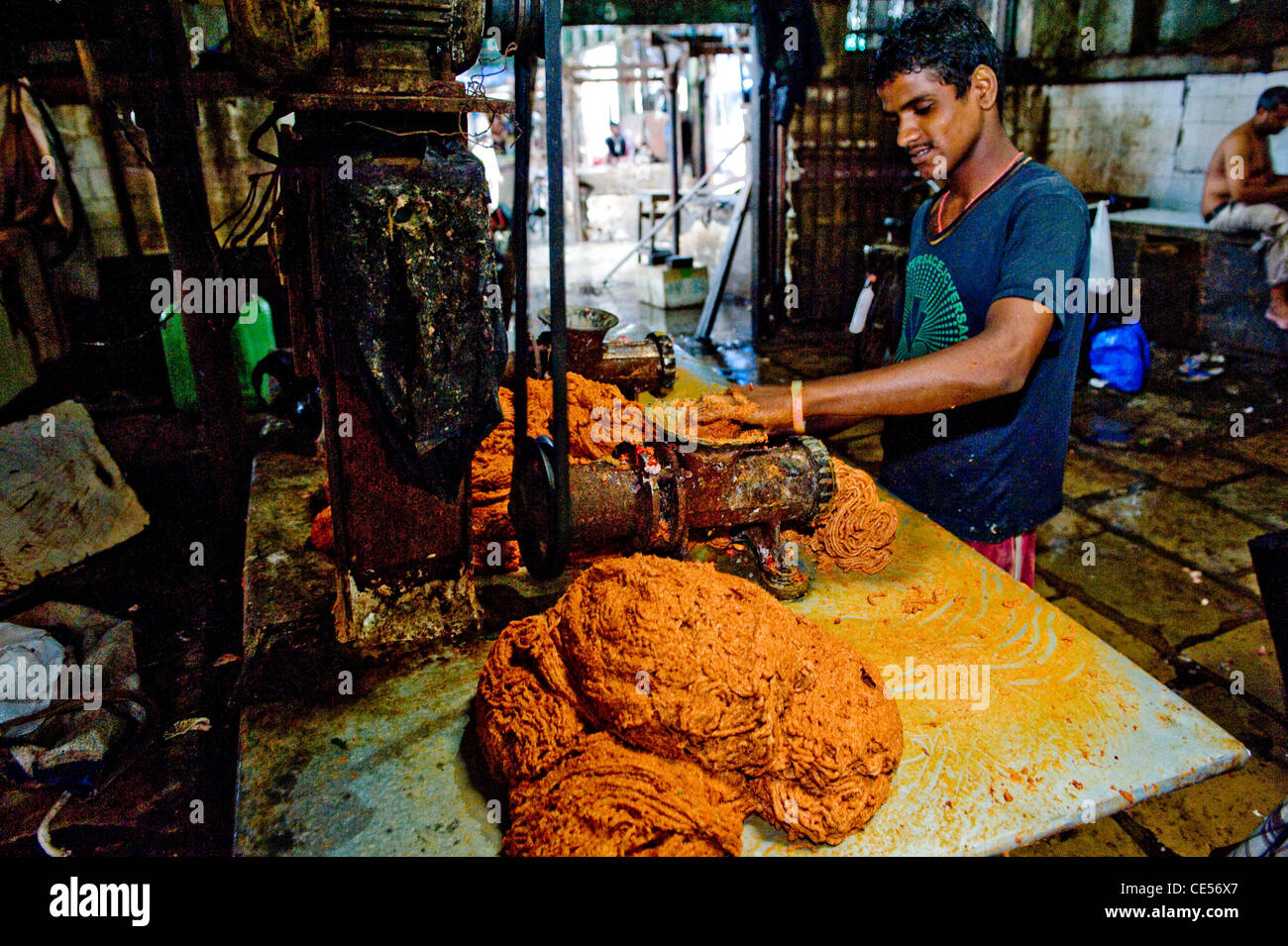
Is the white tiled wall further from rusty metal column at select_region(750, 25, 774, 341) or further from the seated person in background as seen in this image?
the seated person in background

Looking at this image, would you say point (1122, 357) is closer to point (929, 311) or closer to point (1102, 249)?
point (1102, 249)

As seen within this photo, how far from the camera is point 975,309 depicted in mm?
2461

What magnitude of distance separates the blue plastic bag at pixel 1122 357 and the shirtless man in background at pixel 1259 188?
57.5 inches

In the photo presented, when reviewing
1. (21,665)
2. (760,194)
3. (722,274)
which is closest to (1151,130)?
(760,194)

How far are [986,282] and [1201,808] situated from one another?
7.34ft

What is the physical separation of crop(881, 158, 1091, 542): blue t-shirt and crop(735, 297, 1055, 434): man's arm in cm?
7

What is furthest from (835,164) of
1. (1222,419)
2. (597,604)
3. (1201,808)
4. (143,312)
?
(597,604)

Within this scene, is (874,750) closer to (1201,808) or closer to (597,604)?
(597,604)

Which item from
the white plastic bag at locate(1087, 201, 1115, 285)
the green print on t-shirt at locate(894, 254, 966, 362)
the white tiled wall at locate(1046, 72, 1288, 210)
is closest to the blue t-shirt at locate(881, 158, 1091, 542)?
the green print on t-shirt at locate(894, 254, 966, 362)

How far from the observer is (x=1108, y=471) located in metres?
5.69

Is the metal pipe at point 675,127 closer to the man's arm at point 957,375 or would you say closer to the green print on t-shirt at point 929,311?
the green print on t-shirt at point 929,311

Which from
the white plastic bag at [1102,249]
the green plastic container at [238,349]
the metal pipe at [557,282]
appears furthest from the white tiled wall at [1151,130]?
the green plastic container at [238,349]

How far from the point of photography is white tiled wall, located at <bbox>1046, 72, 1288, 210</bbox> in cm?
812

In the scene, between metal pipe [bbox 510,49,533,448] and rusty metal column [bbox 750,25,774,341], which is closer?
metal pipe [bbox 510,49,533,448]
